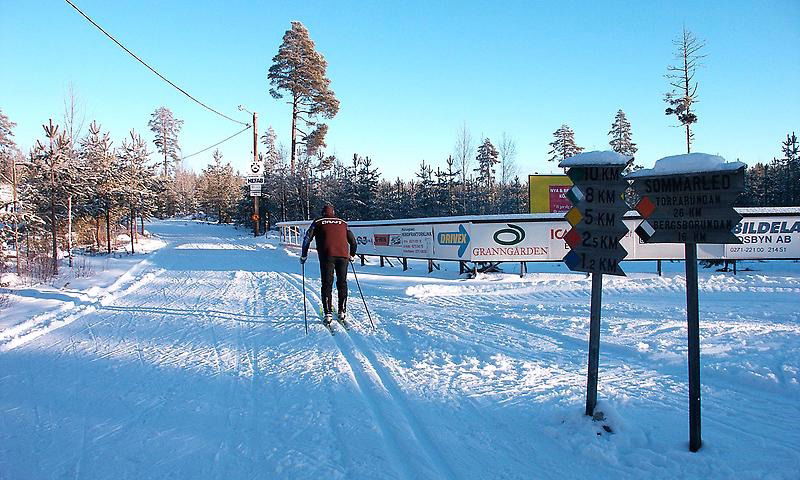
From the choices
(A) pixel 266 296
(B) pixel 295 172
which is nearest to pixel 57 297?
(A) pixel 266 296

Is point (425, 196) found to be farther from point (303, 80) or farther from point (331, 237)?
point (331, 237)

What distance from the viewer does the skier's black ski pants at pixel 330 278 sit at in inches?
296

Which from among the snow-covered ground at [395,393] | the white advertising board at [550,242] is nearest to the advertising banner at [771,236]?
the white advertising board at [550,242]

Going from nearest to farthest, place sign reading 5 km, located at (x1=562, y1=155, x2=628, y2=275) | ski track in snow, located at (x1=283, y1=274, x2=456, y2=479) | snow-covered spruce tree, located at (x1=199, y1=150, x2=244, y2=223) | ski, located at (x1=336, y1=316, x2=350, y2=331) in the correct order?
ski track in snow, located at (x1=283, y1=274, x2=456, y2=479), sign reading 5 km, located at (x1=562, y1=155, x2=628, y2=275), ski, located at (x1=336, y1=316, x2=350, y2=331), snow-covered spruce tree, located at (x1=199, y1=150, x2=244, y2=223)

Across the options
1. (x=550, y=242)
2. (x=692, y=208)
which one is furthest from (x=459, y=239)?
(x=692, y=208)

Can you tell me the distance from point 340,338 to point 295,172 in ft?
131

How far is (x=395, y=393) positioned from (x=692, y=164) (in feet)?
10.8

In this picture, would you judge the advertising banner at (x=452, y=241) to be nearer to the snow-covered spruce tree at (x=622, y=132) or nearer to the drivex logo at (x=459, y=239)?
the drivex logo at (x=459, y=239)

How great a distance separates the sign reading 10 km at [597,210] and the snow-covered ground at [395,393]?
130 centimetres

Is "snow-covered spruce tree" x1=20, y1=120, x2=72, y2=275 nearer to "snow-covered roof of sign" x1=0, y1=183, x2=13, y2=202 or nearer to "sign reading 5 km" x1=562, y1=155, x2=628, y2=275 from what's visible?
"snow-covered roof of sign" x1=0, y1=183, x2=13, y2=202

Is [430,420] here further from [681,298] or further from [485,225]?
[485,225]

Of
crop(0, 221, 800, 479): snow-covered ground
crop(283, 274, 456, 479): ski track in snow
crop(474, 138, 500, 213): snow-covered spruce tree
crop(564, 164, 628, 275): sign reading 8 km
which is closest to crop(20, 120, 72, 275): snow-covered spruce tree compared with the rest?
crop(0, 221, 800, 479): snow-covered ground

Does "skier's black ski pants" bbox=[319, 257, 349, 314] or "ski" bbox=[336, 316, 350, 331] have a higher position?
"skier's black ski pants" bbox=[319, 257, 349, 314]

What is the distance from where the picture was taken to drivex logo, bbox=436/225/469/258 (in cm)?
1377
